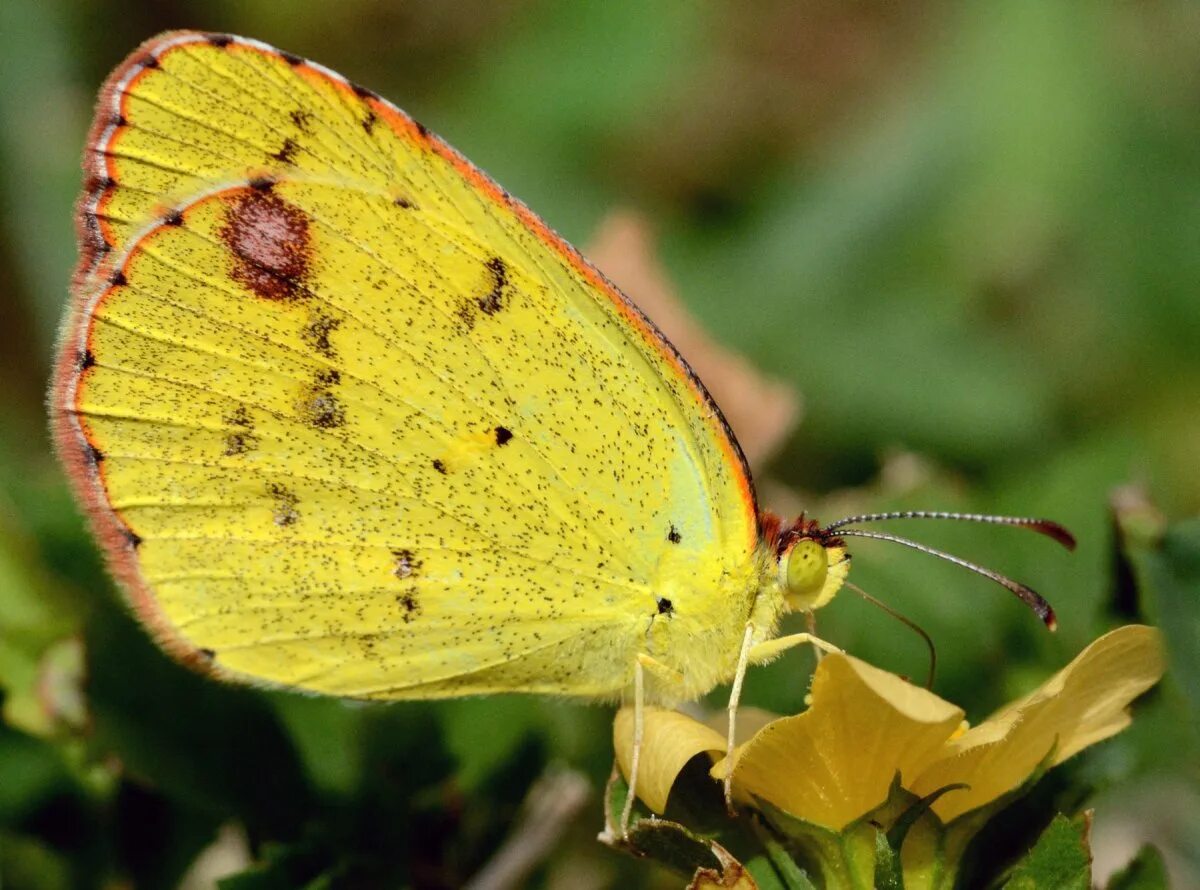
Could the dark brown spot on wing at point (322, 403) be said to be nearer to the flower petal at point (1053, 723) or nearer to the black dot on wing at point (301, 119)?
the black dot on wing at point (301, 119)

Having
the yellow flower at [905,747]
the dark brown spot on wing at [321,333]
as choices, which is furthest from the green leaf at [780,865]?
the dark brown spot on wing at [321,333]

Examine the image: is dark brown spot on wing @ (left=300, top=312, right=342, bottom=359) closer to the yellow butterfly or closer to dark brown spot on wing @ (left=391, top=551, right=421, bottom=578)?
the yellow butterfly

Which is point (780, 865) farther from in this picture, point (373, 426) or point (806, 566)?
point (373, 426)

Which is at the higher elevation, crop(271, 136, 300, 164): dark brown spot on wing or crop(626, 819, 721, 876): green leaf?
crop(271, 136, 300, 164): dark brown spot on wing

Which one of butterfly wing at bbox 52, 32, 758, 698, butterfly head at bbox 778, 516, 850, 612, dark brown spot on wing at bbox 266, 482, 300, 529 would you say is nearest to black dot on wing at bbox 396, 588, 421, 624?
butterfly wing at bbox 52, 32, 758, 698

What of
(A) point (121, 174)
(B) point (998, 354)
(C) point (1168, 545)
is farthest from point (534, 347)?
(B) point (998, 354)

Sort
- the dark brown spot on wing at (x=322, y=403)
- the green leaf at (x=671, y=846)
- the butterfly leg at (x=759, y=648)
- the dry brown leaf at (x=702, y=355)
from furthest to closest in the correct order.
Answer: the dry brown leaf at (x=702, y=355) < the dark brown spot on wing at (x=322, y=403) < the butterfly leg at (x=759, y=648) < the green leaf at (x=671, y=846)

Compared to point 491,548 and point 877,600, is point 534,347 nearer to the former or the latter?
point 491,548

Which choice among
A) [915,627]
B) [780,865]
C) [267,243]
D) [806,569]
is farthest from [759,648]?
[267,243]
